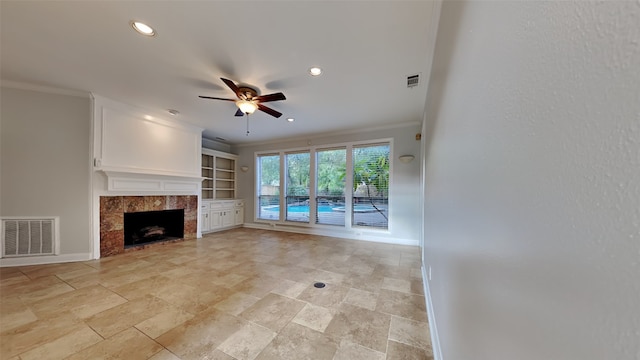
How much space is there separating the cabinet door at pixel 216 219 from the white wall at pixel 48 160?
91.6 inches

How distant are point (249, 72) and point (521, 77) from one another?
279 cm

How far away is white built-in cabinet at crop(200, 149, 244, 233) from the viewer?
5551mm

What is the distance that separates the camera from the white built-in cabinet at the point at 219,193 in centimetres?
555

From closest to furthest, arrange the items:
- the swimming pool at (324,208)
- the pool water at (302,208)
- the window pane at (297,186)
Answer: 1. the swimming pool at (324,208)
2. the pool water at (302,208)
3. the window pane at (297,186)

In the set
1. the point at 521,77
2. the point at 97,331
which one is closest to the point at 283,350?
the point at 97,331

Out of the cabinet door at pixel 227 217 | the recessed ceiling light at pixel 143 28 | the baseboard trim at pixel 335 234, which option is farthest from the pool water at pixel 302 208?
the recessed ceiling light at pixel 143 28

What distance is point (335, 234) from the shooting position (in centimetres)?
528

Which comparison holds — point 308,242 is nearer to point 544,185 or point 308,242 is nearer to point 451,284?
point 451,284

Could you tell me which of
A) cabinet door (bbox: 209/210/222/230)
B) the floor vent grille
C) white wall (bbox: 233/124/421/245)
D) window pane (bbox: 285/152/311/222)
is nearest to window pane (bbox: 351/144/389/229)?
white wall (bbox: 233/124/421/245)

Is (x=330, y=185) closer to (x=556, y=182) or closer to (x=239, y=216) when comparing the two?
(x=239, y=216)

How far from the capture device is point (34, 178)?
10.5 ft

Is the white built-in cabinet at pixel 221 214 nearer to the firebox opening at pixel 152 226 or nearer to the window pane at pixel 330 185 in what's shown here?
the firebox opening at pixel 152 226

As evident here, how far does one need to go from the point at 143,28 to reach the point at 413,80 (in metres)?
3.02

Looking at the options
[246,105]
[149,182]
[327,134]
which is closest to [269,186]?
[327,134]
